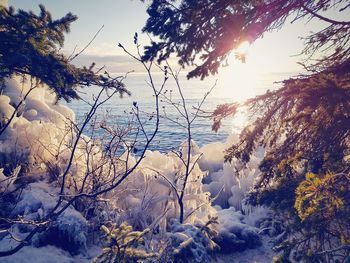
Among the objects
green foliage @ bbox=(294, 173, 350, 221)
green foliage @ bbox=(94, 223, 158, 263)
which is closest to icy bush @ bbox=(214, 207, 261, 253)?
green foliage @ bbox=(294, 173, 350, 221)

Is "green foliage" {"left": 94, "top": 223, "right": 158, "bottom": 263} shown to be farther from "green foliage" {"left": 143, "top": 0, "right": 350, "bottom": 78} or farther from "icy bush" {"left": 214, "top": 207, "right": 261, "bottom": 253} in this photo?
"icy bush" {"left": 214, "top": 207, "right": 261, "bottom": 253}

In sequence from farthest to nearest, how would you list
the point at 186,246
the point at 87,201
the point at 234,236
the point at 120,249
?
the point at 234,236 → the point at 87,201 → the point at 186,246 → the point at 120,249

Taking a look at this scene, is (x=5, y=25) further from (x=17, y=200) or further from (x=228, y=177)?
(x=228, y=177)

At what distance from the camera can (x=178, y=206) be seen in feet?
28.1

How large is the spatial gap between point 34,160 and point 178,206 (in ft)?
15.4

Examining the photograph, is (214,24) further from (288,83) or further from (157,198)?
(157,198)

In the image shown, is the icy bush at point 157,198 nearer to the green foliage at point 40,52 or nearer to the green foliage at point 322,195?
the green foliage at point 40,52

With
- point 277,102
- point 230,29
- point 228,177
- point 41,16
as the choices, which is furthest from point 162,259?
point 228,177

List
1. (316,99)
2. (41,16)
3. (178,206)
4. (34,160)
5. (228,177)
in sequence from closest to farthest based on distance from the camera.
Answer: (316,99) < (41,16) < (178,206) < (34,160) < (228,177)

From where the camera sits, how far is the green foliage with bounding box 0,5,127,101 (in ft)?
14.5

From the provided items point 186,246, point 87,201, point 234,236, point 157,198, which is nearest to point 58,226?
point 87,201

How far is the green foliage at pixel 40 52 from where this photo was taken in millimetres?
4430

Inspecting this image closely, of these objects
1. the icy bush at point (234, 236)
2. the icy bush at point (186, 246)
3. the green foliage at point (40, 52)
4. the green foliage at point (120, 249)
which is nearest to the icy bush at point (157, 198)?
the icy bush at point (234, 236)

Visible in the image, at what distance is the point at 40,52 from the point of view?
14.9 ft
